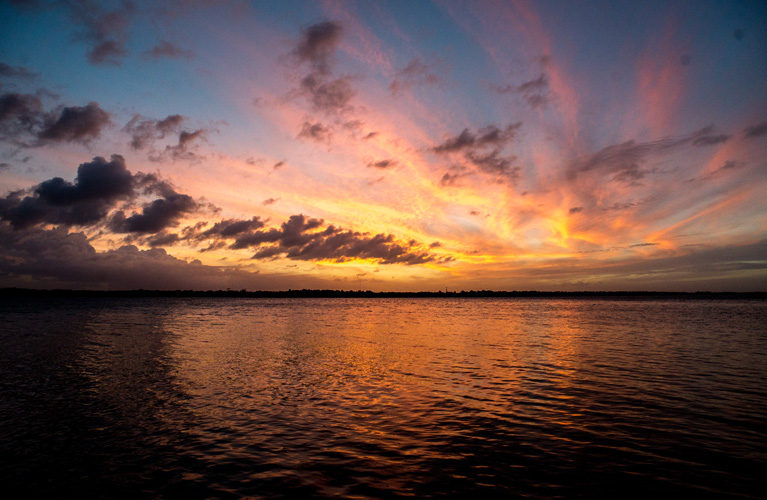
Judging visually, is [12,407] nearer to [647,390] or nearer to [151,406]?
[151,406]

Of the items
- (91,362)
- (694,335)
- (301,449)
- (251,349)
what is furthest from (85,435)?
(694,335)

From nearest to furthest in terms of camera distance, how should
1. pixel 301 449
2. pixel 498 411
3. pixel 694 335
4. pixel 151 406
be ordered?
pixel 301 449 → pixel 498 411 → pixel 151 406 → pixel 694 335

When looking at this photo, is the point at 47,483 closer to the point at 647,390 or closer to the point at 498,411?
the point at 498,411

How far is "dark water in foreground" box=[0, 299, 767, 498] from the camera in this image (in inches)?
508

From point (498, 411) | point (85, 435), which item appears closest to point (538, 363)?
point (498, 411)

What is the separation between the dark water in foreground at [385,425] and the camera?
42.3 ft

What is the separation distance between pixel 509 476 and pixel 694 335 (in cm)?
5741

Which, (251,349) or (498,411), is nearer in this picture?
(498,411)

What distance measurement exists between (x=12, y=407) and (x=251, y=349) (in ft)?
76.2

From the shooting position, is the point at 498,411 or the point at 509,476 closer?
the point at 509,476

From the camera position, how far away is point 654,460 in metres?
14.4

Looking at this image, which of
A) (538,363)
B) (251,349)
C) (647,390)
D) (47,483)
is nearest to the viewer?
(47,483)

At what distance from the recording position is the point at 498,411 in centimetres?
2047

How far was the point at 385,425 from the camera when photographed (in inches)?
722
